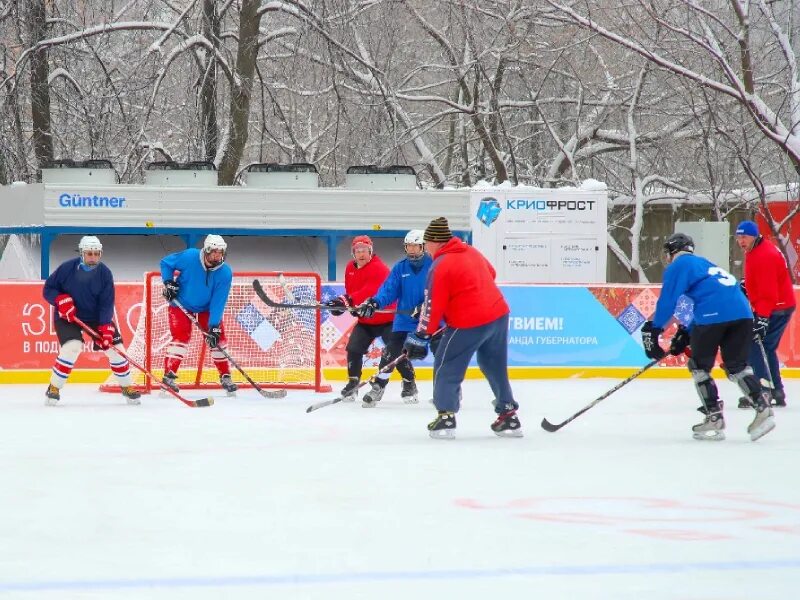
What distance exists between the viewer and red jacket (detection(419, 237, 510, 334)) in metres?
8.76

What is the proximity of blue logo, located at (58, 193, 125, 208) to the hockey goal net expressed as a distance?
8.09 feet

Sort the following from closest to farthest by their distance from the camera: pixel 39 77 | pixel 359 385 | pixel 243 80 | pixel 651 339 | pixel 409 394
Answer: pixel 651 339 < pixel 359 385 < pixel 409 394 < pixel 39 77 < pixel 243 80

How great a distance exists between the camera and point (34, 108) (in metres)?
18.1

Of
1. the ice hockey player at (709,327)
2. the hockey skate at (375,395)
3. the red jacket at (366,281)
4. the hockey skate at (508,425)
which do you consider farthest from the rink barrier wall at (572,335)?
the ice hockey player at (709,327)

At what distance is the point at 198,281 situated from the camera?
11758 mm

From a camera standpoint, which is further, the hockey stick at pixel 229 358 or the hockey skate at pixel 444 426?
the hockey stick at pixel 229 358

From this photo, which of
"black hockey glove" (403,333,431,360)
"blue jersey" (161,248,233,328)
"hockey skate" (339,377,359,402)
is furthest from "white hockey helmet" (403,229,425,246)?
"blue jersey" (161,248,233,328)

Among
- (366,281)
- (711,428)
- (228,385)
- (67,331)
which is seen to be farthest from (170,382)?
(711,428)

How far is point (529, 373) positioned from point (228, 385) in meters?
3.29

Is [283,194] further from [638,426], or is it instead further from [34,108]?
[638,426]

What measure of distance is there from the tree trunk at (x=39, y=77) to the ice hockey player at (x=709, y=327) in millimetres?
9782

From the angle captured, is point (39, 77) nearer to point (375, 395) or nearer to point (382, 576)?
point (375, 395)

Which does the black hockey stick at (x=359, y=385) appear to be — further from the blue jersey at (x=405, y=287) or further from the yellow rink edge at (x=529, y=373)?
the yellow rink edge at (x=529, y=373)

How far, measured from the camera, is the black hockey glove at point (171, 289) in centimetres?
1162
